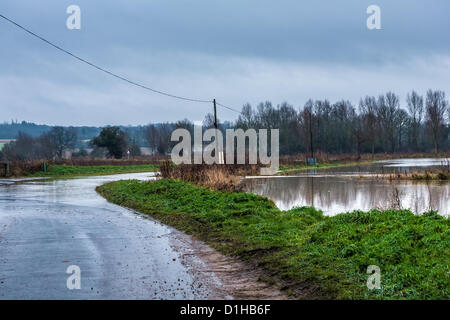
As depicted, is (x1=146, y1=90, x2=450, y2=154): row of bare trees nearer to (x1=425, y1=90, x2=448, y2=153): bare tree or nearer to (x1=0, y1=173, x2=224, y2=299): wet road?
(x1=425, y1=90, x2=448, y2=153): bare tree

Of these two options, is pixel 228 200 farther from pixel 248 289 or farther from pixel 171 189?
pixel 248 289

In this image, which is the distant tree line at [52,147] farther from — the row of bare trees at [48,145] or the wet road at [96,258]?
the wet road at [96,258]

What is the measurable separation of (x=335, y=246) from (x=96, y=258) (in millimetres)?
4620

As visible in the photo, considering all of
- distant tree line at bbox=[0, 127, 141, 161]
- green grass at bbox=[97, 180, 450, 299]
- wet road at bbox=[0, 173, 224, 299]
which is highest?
distant tree line at bbox=[0, 127, 141, 161]

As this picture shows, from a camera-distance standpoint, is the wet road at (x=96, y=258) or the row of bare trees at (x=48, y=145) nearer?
the wet road at (x=96, y=258)

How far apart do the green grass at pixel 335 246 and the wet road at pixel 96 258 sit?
3.79 ft

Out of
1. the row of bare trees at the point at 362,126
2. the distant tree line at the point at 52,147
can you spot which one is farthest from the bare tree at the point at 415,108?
the distant tree line at the point at 52,147

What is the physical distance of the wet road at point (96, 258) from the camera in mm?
7059

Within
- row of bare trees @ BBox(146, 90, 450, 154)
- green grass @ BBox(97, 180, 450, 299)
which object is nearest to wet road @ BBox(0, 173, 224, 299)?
green grass @ BBox(97, 180, 450, 299)

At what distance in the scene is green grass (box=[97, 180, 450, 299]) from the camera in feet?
22.5

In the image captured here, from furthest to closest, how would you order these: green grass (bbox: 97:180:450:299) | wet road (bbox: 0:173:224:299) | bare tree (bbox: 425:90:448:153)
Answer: bare tree (bbox: 425:90:448:153)
wet road (bbox: 0:173:224:299)
green grass (bbox: 97:180:450:299)

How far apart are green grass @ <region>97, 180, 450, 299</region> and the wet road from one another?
1.15 meters

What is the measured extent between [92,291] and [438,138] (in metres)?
115

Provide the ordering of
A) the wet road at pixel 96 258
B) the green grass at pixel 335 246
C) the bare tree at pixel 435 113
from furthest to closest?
the bare tree at pixel 435 113, the wet road at pixel 96 258, the green grass at pixel 335 246
